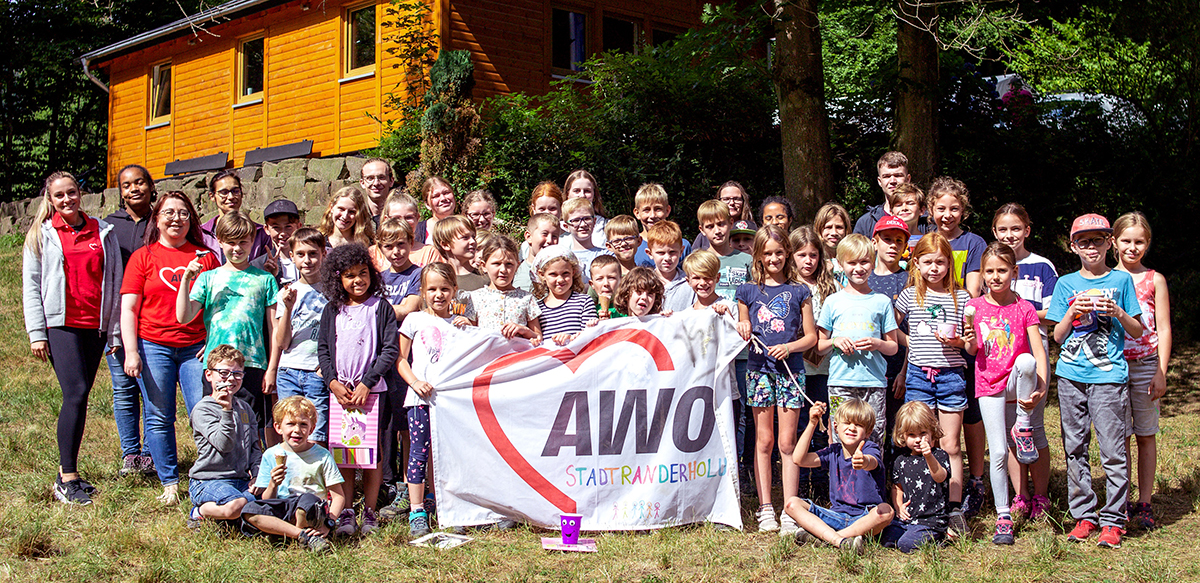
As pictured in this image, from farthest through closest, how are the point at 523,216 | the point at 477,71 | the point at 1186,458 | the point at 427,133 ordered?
1. the point at 477,71
2. the point at 427,133
3. the point at 523,216
4. the point at 1186,458

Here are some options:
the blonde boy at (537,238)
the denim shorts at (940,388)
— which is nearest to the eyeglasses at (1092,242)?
the denim shorts at (940,388)

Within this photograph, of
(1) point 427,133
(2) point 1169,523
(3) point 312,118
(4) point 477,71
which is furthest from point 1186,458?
(3) point 312,118

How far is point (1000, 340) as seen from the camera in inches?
201

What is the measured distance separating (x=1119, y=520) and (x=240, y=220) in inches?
204

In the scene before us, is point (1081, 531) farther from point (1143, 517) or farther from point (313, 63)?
A: point (313, 63)

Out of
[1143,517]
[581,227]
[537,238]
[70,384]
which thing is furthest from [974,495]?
[70,384]

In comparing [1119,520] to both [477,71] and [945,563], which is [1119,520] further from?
[477,71]

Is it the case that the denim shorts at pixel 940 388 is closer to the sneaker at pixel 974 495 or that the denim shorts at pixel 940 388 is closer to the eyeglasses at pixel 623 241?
the sneaker at pixel 974 495

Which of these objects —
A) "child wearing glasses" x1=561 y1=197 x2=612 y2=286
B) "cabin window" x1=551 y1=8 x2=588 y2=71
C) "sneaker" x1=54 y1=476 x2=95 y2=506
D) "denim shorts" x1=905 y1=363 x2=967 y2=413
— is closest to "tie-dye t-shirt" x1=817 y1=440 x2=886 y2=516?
"denim shorts" x1=905 y1=363 x2=967 y2=413

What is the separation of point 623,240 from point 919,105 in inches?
208

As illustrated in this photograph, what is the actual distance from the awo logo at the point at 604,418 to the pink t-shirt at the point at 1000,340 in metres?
1.52

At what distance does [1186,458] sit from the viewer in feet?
22.6

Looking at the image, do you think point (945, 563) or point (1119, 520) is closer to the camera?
point (945, 563)

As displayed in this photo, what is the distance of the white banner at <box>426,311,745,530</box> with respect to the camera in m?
5.10
